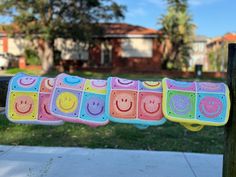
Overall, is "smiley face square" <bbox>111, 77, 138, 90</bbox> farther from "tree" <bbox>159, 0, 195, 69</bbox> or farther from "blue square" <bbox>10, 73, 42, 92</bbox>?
"tree" <bbox>159, 0, 195, 69</bbox>

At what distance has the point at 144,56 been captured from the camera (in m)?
30.4

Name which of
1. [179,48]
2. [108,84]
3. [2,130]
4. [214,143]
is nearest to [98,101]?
[108,84]

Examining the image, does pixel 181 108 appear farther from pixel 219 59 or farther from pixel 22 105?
pixel 219 59

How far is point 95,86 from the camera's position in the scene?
2.79m

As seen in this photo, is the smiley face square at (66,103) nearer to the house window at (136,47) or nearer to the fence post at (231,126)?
the fence post at (231,126)

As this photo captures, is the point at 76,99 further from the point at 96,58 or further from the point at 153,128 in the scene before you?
the point at 96,58

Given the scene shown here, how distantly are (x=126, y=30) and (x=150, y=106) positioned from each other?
28873mm

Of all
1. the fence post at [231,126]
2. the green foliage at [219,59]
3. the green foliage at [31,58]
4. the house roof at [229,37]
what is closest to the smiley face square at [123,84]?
the fence post at [231,126]

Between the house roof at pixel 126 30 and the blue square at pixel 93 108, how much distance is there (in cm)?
2676

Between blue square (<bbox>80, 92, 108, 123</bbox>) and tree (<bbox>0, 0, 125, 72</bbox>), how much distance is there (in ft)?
70.1

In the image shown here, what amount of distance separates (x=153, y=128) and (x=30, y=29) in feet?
62.3

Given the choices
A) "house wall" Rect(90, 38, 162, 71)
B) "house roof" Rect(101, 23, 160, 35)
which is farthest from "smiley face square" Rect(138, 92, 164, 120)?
"house wall" Rect(90, 38, 162, 71)

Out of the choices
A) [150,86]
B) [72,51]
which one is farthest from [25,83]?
[72,51]

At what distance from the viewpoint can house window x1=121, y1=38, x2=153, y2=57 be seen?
99.6 feet
